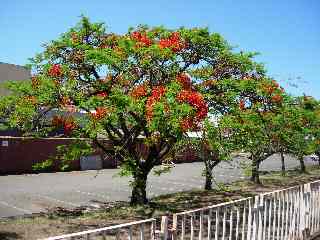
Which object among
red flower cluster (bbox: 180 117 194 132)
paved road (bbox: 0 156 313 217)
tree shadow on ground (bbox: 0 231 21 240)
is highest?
red flower cluster (bbox: 180 117 194 132)

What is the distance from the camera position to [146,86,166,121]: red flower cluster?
949cm

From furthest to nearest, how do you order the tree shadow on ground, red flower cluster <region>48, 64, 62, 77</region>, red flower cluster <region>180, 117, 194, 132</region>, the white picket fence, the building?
the building → red flower cluster <region>48, 64, 62, 77</region> → the tree shadow on ground → red flower cluster <region>180, 117, 194, 132</region> → the white picket fence

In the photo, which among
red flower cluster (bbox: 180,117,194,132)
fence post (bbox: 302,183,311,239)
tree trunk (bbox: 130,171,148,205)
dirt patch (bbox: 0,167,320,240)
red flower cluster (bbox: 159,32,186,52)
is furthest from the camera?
tree trunk (bbox: 130,171,148,205)

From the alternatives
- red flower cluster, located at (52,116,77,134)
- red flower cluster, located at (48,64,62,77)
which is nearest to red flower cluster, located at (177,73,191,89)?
red flower cluster, located at (48,64,62,77)

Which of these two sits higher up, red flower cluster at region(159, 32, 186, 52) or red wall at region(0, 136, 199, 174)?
red flower cluster at region(159, 32, 186, 52)

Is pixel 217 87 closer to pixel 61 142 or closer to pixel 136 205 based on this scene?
pixel 136 205

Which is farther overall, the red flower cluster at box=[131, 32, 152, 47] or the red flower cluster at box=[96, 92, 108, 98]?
the red flower cluster at box=[131, 32, 152, 47]

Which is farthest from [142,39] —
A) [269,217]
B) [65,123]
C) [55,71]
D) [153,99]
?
[269,217]

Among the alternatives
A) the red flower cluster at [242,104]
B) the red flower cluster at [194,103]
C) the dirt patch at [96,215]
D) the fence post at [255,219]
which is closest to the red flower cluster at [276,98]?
the red flower cluster at [242,104]

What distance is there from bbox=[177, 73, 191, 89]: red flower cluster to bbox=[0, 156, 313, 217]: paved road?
438cm

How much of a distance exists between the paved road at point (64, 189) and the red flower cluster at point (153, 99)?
172 inches

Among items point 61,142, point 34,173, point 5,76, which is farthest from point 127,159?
point 5,76

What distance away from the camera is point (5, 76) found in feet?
112

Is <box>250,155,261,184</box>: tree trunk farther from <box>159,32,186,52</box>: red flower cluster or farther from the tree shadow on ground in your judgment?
the tree shadow on ground
